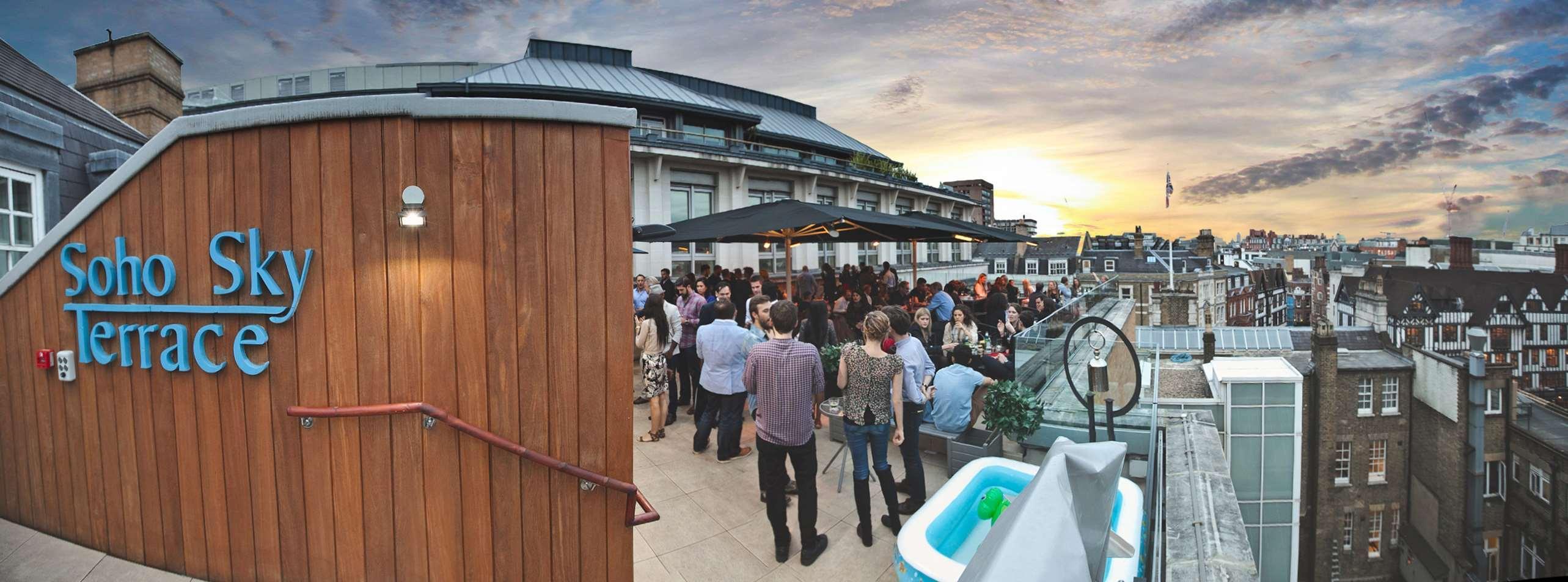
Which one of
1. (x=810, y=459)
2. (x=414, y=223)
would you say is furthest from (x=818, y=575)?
(x=414, y=223)

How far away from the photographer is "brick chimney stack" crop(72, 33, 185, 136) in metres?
10.3

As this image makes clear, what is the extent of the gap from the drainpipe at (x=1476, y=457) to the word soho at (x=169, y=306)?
125 ft

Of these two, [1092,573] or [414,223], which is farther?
[414,223]

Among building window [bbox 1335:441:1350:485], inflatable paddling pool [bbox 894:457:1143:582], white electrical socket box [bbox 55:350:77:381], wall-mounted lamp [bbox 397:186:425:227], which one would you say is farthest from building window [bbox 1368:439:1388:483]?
white electrical socket box [bbox 55:350:77:381]

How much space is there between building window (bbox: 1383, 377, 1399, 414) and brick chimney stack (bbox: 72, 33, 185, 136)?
44.0 m

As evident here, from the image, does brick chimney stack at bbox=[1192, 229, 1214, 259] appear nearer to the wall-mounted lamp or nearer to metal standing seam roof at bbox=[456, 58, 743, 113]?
metal standing seam roof at bbox=[456, 58, 743, 113]

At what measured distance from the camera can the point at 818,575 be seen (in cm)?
388

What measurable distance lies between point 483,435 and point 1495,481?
1751 inches

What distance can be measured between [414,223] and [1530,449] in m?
46.2

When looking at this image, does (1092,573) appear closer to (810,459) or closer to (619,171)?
(810,459)

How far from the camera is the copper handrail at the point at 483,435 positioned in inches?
115

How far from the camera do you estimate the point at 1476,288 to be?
4494 cm

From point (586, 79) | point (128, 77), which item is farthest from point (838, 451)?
point (586, 79)

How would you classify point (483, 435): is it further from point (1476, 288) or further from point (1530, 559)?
point (1476, 288)
